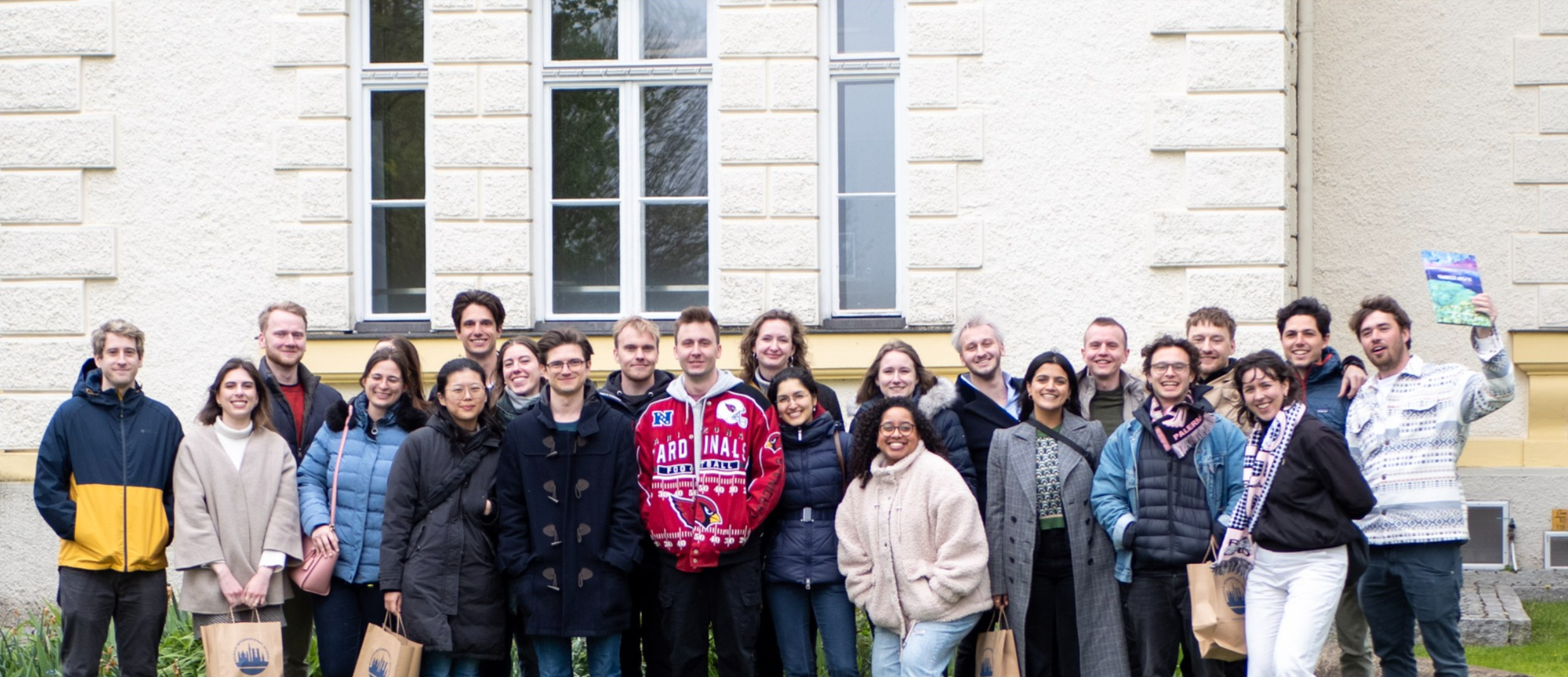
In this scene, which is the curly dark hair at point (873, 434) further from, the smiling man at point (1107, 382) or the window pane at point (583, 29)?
the window pane at point (583, 29)

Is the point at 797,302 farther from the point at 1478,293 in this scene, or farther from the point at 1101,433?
the point at 1478,293

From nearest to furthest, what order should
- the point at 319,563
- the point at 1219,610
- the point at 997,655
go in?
the point at 1219,610, the point at 997,655, the point at 319,563

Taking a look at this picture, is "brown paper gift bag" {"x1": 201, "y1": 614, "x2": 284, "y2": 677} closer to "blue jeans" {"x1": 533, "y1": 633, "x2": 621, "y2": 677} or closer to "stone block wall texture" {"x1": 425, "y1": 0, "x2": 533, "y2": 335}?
"blue jeans" {"x1": 533, "y1": 633, "x2": 621, "y2": 677}

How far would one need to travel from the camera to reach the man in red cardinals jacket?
6074 millimetres

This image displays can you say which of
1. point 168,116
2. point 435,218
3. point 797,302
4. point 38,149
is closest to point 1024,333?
point 797,302

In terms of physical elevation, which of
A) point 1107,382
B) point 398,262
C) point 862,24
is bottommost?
point 1107,382

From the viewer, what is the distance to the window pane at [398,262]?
9148mm

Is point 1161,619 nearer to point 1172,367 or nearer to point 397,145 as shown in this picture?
point 1172,367

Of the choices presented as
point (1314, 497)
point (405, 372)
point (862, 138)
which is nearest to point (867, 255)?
point (862, 138)

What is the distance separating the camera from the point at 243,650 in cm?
586

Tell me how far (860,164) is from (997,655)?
148 inches

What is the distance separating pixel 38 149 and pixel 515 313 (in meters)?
3.07

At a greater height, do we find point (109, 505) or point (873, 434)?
point (873, 434)

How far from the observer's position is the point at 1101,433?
625 centimetres
